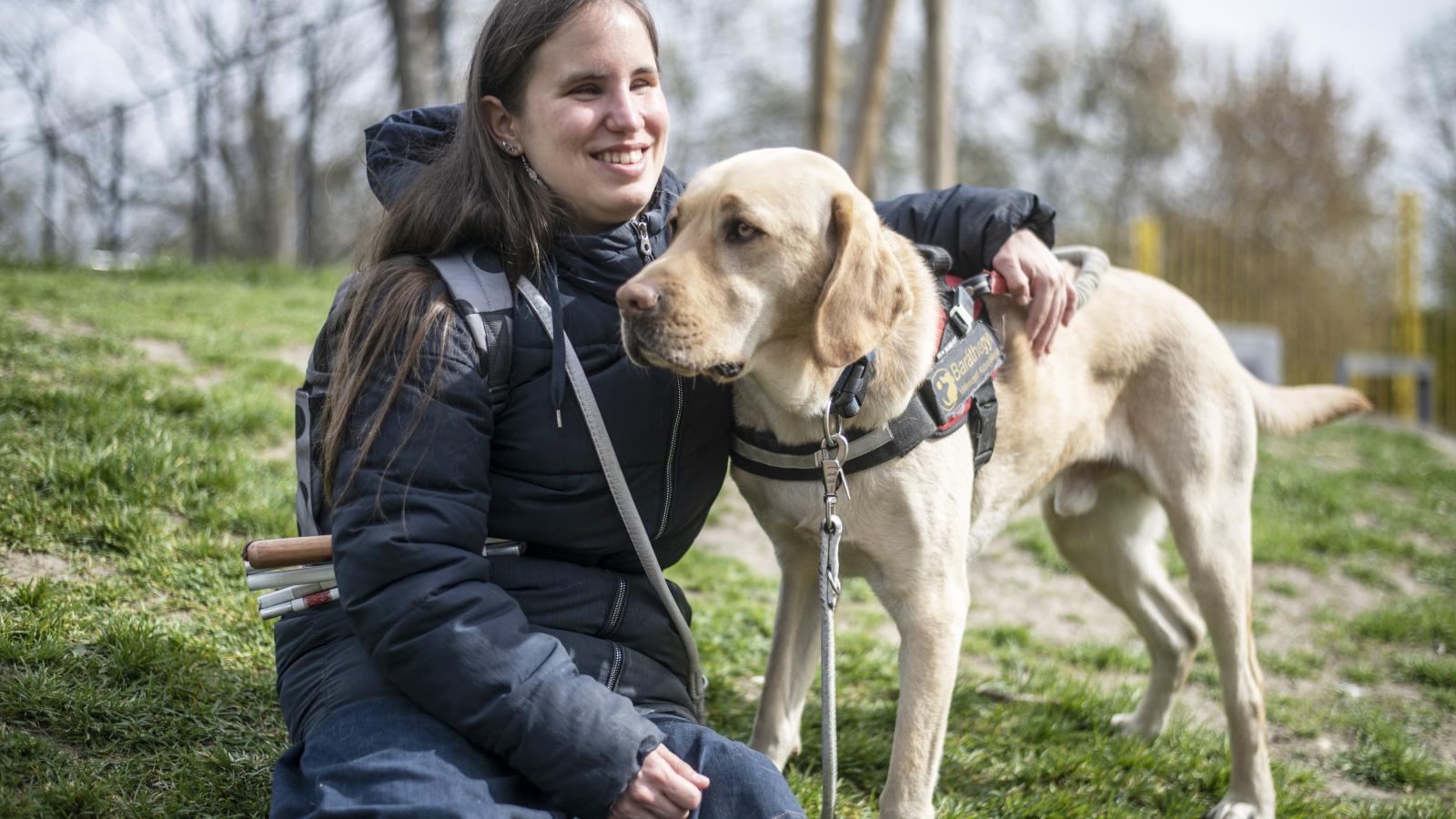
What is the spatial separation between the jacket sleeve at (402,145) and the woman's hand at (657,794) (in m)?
1.40

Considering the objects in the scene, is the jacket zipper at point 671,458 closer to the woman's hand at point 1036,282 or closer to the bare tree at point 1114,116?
the woman's hand at point 1036,282

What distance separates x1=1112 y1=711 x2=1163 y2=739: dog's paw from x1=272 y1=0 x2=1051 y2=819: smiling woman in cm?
190

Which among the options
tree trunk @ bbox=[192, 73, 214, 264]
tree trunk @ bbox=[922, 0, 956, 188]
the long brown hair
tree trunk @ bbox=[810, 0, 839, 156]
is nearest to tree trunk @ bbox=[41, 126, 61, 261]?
tree trunk @ bbox=[192, 73, 214, 264]

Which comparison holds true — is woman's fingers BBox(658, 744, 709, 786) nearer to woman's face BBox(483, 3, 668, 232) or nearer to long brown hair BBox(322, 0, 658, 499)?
long brown hair BBox(322, 0, 658, 499)

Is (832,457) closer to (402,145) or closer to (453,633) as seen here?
(453,633)

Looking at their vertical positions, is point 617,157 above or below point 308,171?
below

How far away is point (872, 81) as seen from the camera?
791 cm

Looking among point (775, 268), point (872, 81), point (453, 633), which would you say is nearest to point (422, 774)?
point (453, 633)

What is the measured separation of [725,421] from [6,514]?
2.46 meters

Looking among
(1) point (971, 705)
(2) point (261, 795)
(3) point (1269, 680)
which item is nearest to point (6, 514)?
(2) point (261, 795)

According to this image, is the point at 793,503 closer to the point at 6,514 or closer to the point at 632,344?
the point at 632,344

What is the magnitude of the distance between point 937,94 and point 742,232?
6658mm

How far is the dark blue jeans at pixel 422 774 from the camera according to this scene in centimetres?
176

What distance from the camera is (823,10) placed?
818cm
